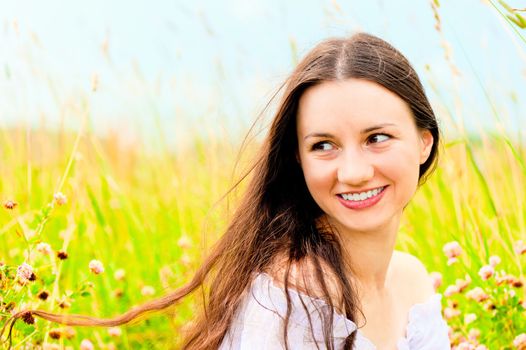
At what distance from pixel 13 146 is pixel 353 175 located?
2.71m

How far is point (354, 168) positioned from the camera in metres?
2.16

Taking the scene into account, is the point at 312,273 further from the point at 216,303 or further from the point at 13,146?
the point at 13,146

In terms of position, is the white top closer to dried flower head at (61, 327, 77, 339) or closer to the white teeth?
the white teeth

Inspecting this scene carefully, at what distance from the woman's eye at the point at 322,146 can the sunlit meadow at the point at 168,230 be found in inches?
15.3

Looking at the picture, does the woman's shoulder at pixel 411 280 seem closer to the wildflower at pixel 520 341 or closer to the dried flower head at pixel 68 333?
the wildflower at pixel 520 341

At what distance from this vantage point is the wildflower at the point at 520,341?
259 centimetres

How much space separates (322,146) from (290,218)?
10.4 inches

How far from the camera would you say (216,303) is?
2367 millimetres

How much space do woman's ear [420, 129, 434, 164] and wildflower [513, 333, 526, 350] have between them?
2.09 ft

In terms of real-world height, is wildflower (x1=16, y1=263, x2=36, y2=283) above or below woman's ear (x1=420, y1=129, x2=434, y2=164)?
below

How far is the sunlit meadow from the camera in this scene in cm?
272

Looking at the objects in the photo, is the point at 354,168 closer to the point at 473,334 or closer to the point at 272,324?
the point at 272,324

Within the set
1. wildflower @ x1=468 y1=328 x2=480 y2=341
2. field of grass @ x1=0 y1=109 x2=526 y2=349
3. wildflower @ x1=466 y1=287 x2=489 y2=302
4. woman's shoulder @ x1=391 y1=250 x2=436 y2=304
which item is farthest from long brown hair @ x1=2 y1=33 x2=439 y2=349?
wildflower @ x1=468 y1=328 x2=480 y2=341

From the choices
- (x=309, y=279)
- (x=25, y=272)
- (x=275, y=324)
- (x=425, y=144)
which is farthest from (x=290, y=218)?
(x=25, y=272)
